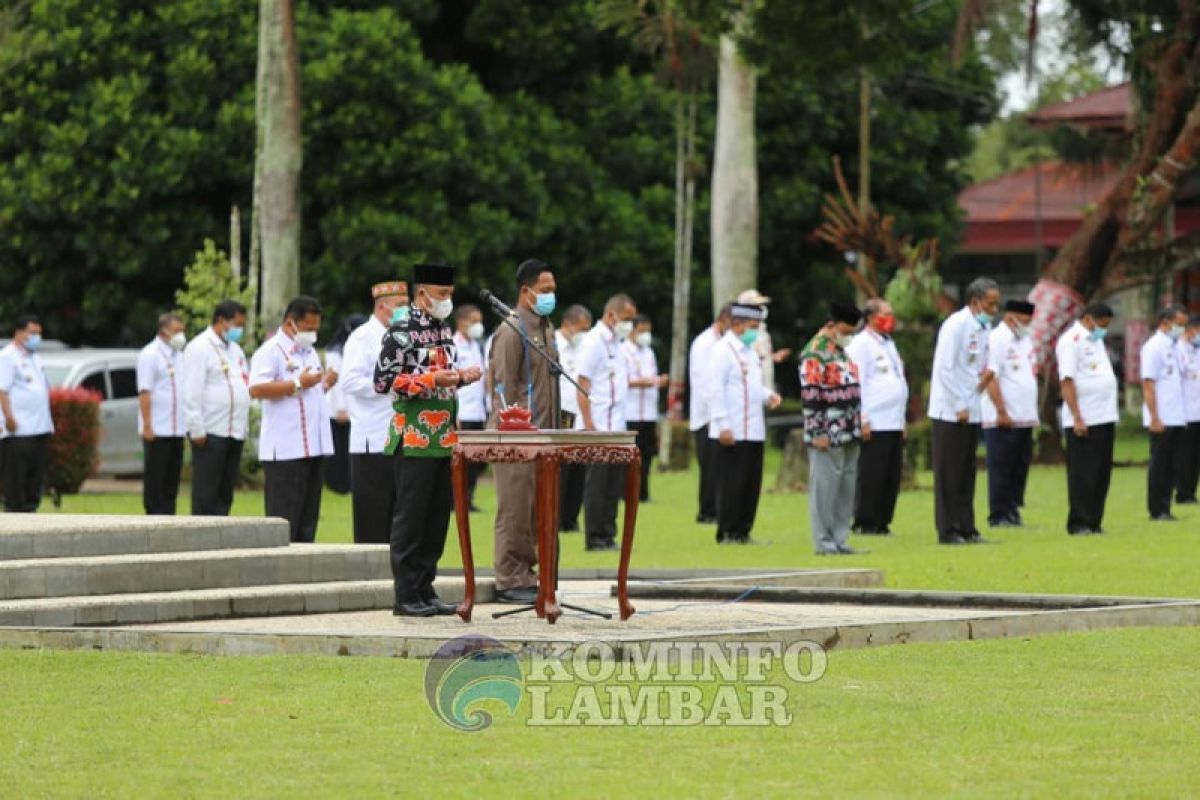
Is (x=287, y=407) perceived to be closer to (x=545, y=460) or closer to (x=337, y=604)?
(x=337, y=604)

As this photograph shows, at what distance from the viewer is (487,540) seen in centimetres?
2203

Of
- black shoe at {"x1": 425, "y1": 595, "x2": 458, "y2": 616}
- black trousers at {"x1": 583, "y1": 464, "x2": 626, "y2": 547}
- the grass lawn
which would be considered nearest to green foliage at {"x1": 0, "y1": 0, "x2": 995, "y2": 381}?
black trousers at {"x1": 583, "y1": 464, "x2": 626, "y2": 547}

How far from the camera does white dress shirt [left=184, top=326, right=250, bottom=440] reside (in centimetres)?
2033

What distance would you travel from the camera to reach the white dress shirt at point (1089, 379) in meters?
22.5

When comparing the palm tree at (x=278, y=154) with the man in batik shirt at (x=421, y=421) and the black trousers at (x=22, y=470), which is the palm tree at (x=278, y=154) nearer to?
the black trousers at (x=22, y=470)

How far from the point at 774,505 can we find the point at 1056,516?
12.0ft

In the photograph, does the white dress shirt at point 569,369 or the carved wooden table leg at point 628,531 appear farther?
the white dress shirt at point 569,369

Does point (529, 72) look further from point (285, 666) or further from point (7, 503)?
point (285, 666)

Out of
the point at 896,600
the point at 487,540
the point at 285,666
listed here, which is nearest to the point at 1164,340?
the point at 487,540

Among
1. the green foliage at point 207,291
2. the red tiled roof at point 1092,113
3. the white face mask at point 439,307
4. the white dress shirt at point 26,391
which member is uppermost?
the red tiled roof at point 1092,113

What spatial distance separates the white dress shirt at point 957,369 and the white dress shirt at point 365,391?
18.7 ft

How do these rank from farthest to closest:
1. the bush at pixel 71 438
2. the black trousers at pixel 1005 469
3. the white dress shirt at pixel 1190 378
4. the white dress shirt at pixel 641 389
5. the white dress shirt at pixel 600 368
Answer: the bush at pixel 71 438, the white dress shirt at pixel 641 389, the white dress shirt at pixel 1190 378, the black trousers at pixel 1005 469, the white dress shirt at pixel 600 368

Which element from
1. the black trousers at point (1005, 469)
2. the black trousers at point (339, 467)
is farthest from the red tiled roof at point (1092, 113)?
the black trousers at point (1005, 469)

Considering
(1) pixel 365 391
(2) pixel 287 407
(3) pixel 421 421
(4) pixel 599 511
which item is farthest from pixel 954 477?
(3) pixel 421 421
